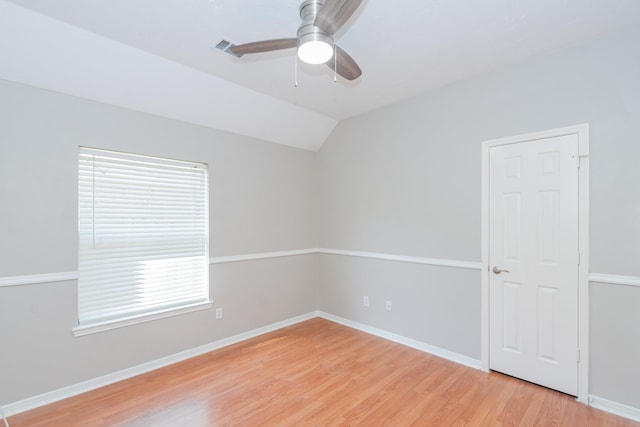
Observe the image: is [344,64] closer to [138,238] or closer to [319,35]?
[319,35]

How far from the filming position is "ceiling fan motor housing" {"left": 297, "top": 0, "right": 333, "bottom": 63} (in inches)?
60.6

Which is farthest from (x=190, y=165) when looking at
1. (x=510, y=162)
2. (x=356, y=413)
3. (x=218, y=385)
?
(x=510, y=162)

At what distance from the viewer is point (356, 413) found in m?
2.20

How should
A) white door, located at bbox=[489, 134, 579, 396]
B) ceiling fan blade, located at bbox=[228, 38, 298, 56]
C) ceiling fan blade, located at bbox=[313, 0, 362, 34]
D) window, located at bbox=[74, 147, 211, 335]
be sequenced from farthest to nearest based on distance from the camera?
window, located at bbox=[74, 147, 211, 335] < white door, located at bbox=[489, 134, 579, 396] < ceiling fan blade, located at bbox=[228, 38, 298, 56] < ceiling fan blade, located at bbox=[313, 0, 362, 34]

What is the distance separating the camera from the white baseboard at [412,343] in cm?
289

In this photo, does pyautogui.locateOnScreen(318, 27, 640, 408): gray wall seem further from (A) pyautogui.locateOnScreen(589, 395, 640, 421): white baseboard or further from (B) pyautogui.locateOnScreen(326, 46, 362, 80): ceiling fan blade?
(B) pyautogui.locateOnScreen(326, 46, 362, 80): ceiling fan blade

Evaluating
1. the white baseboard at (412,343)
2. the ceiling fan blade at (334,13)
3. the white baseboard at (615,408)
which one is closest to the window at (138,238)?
the white baseboard at (412,343)

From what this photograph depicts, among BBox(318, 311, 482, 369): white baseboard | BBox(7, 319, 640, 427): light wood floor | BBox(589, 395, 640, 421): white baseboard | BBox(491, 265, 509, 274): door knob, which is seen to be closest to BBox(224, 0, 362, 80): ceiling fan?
BBox(491, 265, 509, 274): door knob

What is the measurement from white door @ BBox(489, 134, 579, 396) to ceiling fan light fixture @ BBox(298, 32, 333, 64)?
1.98 m

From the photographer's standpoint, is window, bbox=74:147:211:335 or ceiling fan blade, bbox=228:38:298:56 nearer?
ceiling fan blade, bbox=228:38:298:56

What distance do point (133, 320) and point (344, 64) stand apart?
284 cm

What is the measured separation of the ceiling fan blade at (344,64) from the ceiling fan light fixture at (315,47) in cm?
14

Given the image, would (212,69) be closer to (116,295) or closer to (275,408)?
(116,295)

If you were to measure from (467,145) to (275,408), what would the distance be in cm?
289
